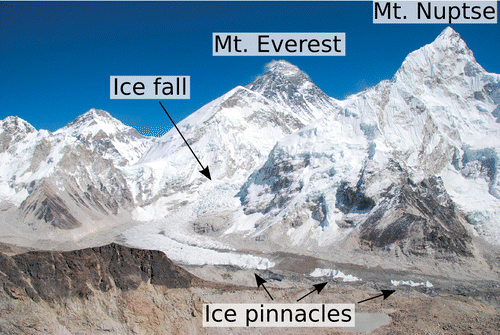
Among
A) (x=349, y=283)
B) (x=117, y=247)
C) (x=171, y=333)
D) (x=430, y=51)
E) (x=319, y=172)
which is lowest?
(x=349, y=283)

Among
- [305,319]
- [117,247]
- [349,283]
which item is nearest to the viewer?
[117,247]

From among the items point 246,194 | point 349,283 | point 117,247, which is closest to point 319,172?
point 246,194

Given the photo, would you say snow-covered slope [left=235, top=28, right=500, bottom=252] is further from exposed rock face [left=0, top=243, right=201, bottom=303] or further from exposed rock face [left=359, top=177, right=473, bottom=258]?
exposed rock face [left=0, top=243, right=201, bottom=303]

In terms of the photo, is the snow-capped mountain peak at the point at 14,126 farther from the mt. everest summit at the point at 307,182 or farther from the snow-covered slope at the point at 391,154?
the snow-covered slope at the point at 391,154

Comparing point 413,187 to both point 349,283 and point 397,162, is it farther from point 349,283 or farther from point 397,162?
point 349,283

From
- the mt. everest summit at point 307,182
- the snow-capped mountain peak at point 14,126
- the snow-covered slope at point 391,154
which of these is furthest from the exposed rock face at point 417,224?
the snow-capped mountain peak at point 14,126

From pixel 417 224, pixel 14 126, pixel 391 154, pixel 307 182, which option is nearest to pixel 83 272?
pixel 417 224

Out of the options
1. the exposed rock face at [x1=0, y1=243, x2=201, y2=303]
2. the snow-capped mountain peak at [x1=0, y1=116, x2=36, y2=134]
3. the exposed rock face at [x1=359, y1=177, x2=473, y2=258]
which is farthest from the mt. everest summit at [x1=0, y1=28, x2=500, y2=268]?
the exposed rock face at [x1=0, y1=243, x2=201, y2=303]

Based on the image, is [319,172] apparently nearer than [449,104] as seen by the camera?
Yes
